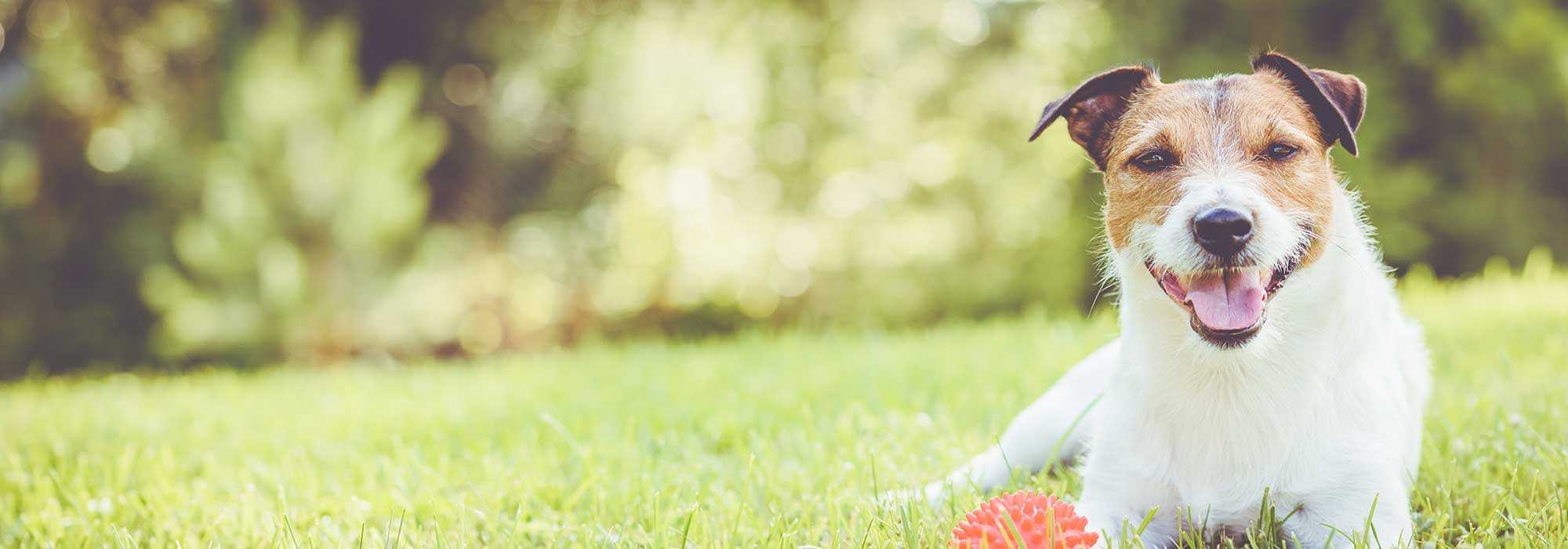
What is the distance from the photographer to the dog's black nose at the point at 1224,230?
7.22 ft

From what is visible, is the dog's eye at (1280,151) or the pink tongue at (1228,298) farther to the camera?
the dog's eye at (1280,151)

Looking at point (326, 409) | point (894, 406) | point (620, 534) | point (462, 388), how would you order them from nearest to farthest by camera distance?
1. point (620, 534)
2. point (894, 406)
3. point (326, 409)
4. point (462, 388)

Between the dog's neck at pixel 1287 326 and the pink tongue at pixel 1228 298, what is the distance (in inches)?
2.1

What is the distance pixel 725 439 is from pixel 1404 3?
8024 mm

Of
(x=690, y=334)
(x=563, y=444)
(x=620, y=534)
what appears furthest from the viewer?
(x=690, y=334)

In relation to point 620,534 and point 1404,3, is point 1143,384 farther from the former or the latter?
point 1404,3

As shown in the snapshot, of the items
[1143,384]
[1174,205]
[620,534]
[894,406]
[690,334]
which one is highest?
[1174,205]

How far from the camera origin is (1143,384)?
2.44 metres

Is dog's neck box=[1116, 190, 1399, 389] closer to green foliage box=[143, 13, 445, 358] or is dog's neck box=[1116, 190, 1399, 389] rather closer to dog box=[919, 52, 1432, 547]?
dog box=[919, 52, 1432, 547]

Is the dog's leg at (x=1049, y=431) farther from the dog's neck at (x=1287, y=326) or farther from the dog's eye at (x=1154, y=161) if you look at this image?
the dog's eye at (x=1154, y=161)

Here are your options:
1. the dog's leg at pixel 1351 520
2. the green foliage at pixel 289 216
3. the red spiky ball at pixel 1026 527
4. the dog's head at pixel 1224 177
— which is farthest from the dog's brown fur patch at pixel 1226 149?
the green foliage at pixel 289 216

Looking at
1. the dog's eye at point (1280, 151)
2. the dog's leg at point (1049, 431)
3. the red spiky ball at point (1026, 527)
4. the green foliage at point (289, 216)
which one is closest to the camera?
the red spiky ball at point (1026, 527)

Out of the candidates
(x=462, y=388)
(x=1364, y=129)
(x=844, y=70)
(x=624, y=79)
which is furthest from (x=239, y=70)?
(x=1364, y=129)

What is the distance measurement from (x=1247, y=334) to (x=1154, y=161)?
0.53m
